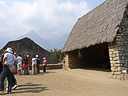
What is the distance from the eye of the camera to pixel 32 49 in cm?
1405

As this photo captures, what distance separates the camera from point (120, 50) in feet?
19.9

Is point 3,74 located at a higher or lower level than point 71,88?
higher

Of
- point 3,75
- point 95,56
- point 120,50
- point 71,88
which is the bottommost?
point 71,88

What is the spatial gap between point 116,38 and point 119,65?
1.41 metres

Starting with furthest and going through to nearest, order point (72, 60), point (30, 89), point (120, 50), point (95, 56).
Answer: point (95, 56), point (72, 60), point (120, 50), point (30, 89)

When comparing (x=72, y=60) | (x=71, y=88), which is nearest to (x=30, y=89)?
(x=71, y=88)

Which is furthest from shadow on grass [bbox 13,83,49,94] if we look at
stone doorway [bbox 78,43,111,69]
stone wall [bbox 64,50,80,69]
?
stone doorway [bbox 78,43,111,69]

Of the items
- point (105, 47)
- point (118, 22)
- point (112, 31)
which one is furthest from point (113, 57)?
point (105, 47)

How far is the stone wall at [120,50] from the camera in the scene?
19.6 ft

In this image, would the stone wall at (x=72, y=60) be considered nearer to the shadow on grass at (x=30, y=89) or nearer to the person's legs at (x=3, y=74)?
the shadow on grass at (x=30, y=89)

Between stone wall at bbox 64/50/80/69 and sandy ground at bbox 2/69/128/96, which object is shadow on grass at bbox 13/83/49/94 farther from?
stone wall at bbox 64/50/80/69

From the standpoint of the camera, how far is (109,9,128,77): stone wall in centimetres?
598

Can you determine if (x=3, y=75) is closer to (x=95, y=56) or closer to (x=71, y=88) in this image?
(x=71, y=88)

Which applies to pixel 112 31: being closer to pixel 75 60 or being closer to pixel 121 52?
pixel 121 52
